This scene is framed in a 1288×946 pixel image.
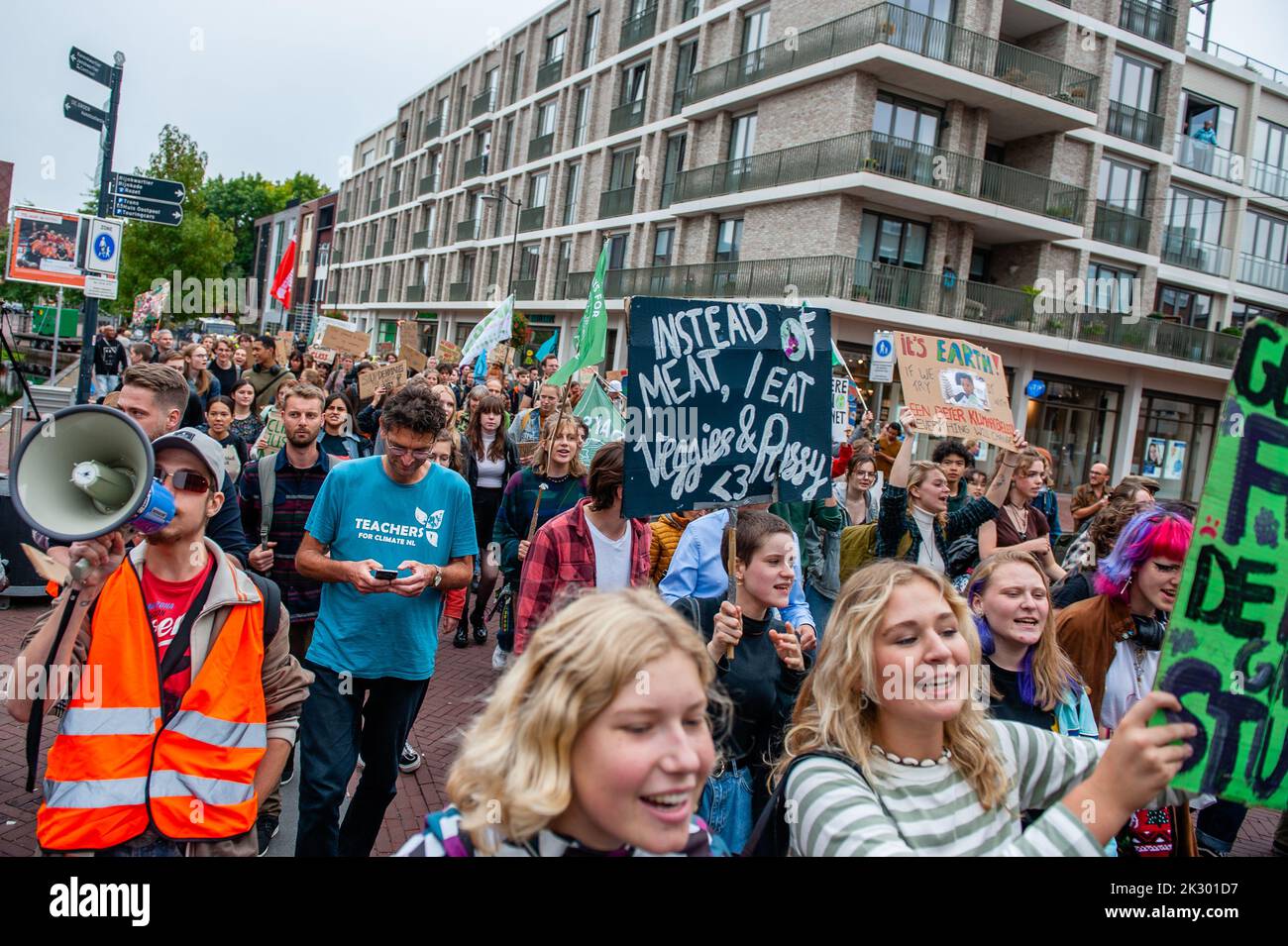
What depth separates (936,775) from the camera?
1.96m

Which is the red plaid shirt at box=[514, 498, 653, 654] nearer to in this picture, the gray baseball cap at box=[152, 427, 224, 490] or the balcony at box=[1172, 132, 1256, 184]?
the gray baseball cap at box=[152, 427, 224, 490]

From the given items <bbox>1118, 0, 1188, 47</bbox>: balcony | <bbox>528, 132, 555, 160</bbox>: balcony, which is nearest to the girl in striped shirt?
<bbox>1118, 0, 1188, 47</bbox>: balcony

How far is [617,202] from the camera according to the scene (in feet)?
102

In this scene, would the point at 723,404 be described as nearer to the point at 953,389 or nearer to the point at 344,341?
the point at 953,389

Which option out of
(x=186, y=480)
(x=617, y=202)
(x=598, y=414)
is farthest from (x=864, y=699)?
(x=617, y=202)

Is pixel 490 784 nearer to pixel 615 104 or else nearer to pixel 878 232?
pixel 878 232

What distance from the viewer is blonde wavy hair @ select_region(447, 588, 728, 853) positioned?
4.75 feet

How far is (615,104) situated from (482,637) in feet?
96.5

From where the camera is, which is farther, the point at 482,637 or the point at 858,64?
the point at 858,64

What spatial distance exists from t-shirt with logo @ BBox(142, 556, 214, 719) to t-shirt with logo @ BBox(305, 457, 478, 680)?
1.11 metres

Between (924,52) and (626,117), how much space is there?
41.6ft

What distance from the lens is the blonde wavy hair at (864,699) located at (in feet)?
6.53

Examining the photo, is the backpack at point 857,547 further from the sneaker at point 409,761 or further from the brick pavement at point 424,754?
the sneaker at point 409,761
